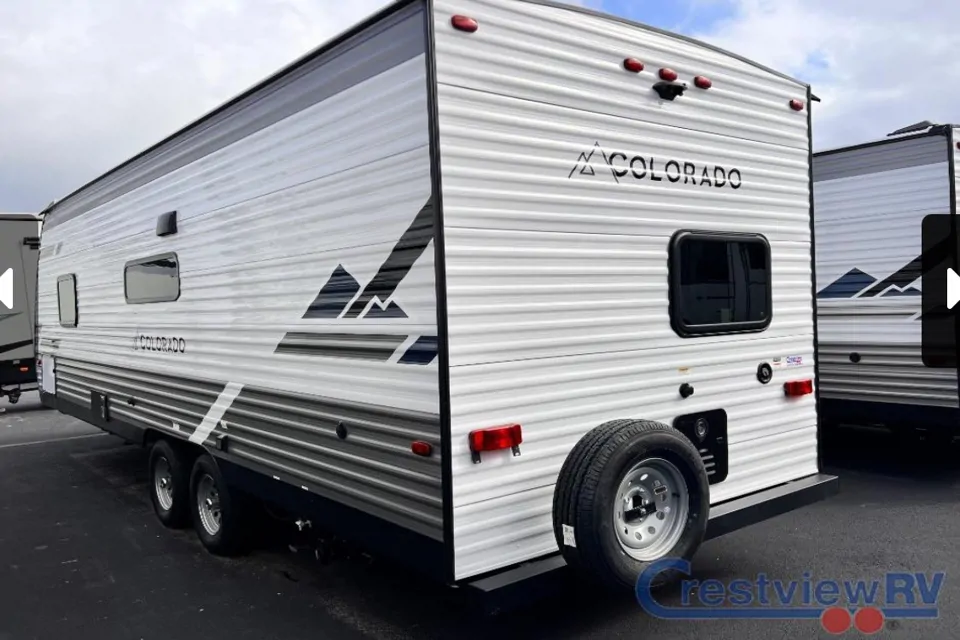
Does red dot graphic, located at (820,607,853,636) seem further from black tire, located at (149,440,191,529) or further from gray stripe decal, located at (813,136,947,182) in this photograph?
black tire, located at (149,440,191,529)

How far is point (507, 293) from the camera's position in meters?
3.48

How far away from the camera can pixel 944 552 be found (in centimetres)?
511

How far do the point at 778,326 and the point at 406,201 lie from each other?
258 cm

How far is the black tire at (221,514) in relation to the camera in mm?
5254

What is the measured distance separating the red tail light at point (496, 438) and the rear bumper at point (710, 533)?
55cm

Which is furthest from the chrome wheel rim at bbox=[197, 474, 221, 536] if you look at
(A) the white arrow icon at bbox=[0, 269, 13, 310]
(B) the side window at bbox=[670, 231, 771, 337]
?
(A) the white arrow icon at bbox=[0, 269, 13, 310]

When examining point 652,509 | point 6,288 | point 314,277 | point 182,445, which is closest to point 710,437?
point 652,509

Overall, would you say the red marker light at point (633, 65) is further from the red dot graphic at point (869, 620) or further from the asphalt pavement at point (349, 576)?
the red dot graphic at point (869, 620)

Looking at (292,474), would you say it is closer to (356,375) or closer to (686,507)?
(356,375)

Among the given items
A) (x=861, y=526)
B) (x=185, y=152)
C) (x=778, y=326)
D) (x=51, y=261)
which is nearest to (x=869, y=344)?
(x=861, y=526)

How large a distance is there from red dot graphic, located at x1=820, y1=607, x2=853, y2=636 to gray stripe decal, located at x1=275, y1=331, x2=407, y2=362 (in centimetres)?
266

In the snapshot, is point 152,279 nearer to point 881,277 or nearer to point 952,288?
point 881,277

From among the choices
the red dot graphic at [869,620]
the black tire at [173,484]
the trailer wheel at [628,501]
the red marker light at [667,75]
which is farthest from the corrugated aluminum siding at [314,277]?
the red dot graphic at [869,620]

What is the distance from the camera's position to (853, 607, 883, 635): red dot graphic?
159 inches
